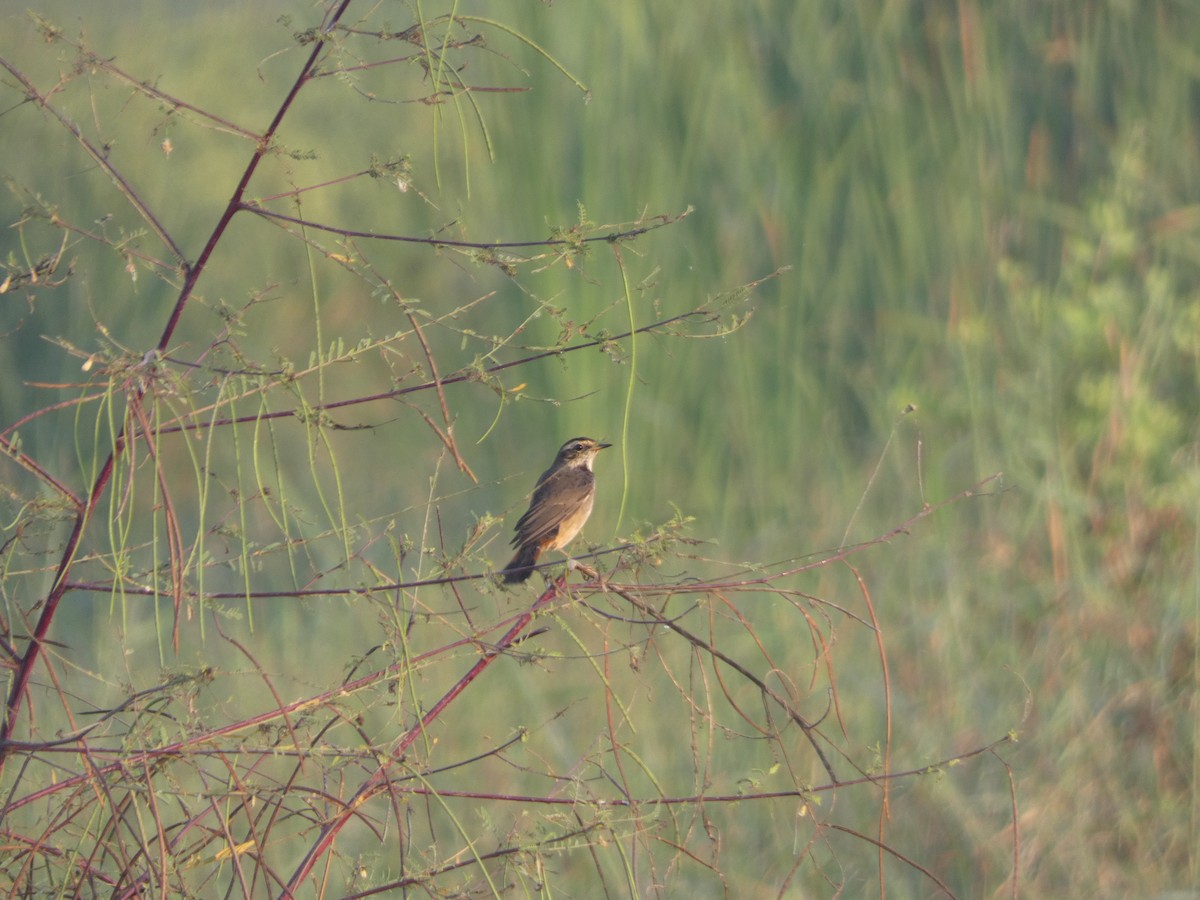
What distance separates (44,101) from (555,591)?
0.96m

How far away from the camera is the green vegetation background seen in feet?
14.0

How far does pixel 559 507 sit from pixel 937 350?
162cm

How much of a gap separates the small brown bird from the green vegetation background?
0.18m

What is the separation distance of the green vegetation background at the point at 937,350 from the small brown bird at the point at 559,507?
18 cm

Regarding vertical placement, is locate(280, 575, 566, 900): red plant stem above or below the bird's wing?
above

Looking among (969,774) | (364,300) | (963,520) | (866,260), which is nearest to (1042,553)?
(963,520)

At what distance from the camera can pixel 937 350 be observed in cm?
515

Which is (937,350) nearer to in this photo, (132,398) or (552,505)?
(552,505)

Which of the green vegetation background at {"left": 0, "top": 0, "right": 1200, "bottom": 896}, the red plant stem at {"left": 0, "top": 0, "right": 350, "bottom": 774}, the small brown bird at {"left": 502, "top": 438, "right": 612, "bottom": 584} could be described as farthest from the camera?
the green vegetation background at {"left": 0, "top": 0, "right": 1200, "bottom": 896}

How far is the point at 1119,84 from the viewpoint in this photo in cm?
512

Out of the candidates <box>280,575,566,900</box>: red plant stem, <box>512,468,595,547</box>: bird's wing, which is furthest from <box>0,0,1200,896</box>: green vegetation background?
<box>280,575,566,900</box>: red plant stem

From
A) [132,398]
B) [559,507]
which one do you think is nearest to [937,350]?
[559,507]

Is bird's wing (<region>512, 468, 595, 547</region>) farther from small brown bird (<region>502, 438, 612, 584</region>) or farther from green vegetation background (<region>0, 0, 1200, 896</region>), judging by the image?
green vegetation background (<region>0, 0, 1200, 896</region>)

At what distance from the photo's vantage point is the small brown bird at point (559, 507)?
4117 mm
